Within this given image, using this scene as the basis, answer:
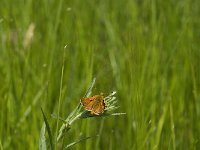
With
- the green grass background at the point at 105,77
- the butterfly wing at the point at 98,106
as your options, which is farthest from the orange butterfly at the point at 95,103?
the green grass background at the point at 105,77

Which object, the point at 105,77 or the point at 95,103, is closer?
the point at 95,103

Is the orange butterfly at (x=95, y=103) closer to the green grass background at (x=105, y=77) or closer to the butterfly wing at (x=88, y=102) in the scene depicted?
the butterfly wing at (x=88, y=102)

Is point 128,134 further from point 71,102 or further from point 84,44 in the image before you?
point 84,44

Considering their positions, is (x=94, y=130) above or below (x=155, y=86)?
below

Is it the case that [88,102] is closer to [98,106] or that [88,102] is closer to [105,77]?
[98,106]

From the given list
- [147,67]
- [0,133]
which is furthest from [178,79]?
[0,133]

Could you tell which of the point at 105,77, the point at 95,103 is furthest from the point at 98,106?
the point at 105,77

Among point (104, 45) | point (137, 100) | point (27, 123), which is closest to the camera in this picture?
point (137, 100)
